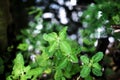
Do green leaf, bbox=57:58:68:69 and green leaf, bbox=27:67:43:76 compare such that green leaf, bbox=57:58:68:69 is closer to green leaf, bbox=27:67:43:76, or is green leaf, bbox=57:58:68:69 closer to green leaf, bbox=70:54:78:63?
green leaf, bbox=70:54:78:63

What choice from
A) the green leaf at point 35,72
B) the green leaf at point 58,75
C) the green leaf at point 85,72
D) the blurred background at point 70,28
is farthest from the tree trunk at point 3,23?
the green leaf at point 85,72

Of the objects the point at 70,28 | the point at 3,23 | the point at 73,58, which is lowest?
the point at 70,28

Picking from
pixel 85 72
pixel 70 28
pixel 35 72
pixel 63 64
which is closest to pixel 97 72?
pixel 85 72

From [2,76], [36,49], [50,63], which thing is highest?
[50,63]

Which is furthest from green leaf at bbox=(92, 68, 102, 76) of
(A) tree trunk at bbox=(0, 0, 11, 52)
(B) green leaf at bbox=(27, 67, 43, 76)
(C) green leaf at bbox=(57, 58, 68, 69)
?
(A) tree trunk at bbox=(0, 0, 11, 52)

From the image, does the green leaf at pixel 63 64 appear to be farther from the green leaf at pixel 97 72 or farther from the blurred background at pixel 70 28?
the blurred background at pixel 70 28

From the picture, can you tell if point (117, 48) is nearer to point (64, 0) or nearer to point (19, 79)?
point (19, 79)

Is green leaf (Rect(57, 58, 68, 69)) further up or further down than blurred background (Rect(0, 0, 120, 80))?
further up

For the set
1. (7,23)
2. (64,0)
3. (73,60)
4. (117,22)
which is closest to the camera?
(73,60)

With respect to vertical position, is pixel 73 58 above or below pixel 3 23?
above

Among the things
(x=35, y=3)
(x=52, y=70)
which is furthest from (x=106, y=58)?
(x=35, y=3)

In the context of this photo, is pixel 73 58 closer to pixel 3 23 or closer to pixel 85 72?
pixel 85 72
